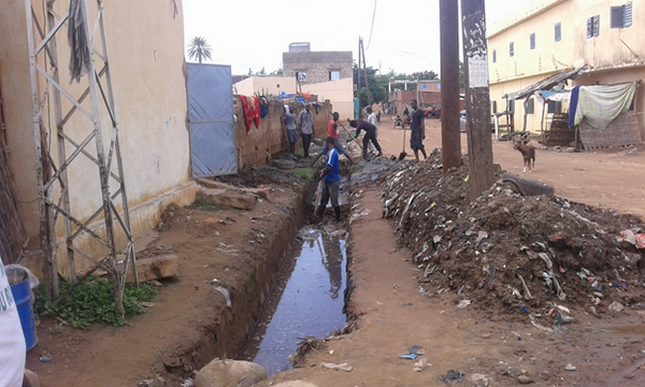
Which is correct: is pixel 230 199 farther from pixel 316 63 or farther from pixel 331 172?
pixel 316 63

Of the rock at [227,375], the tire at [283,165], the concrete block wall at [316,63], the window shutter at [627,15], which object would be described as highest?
the concrete block wall at [316,63]

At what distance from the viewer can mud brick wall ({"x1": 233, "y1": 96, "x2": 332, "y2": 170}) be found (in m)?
12.8

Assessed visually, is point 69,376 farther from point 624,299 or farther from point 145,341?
point 624,299

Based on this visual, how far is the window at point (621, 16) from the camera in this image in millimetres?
17797

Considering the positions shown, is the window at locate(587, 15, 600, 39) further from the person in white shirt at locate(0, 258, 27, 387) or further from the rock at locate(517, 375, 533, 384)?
the person in white shirt at locate(0, 258, 27, 387)

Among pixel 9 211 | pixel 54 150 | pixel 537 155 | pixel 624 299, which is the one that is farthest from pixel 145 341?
pixel 537 155

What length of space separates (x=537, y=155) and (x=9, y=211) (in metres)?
16.9

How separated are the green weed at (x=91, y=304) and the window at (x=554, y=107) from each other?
73.2 feet

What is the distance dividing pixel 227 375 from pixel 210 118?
749 centimetres

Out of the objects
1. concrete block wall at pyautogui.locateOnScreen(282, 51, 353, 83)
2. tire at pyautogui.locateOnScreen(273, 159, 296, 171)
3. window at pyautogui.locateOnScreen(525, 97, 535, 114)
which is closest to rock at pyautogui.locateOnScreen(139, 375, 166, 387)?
tire at pyautogui.locateOnScreen(273, 159, 296, 171)

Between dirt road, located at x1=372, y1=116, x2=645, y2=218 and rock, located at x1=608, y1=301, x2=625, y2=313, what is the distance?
3767 millimetres

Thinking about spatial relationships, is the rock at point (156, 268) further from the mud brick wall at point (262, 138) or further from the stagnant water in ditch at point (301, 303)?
the mud brick wall at point (262, 138)

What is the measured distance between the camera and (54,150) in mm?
5418

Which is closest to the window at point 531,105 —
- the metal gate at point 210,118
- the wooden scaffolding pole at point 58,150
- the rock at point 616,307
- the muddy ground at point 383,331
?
the metal gate at point 210,118
